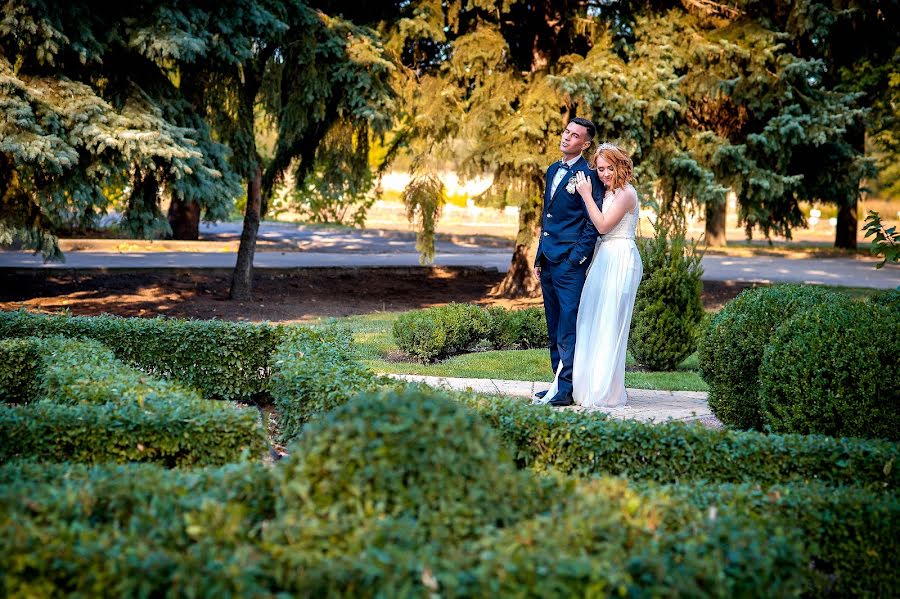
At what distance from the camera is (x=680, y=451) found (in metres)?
4.32

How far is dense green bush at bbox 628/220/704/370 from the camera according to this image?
8984 mm

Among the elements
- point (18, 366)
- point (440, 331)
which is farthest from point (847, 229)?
point (18, 366)

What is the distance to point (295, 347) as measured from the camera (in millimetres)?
6449

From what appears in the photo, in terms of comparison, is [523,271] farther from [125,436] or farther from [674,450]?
[125,436]

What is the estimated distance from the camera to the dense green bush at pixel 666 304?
898cm

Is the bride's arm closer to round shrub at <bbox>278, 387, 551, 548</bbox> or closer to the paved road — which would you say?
round shrub at <bbox>278, 387, 551, 548</bbox>

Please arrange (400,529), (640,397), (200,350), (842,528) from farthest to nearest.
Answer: (640,397) → (200,350) → (842,528) → (400,529)

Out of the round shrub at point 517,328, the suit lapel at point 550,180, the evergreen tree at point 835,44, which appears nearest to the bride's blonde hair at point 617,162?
the suit lapel at point 550,180

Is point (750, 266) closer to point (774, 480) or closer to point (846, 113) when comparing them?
point (846, 113)

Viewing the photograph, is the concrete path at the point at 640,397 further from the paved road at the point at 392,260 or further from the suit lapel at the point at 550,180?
the paved road at the point at 392,260

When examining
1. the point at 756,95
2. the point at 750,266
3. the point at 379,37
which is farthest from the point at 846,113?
the point at 750,266

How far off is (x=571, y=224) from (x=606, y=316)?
29.7 inches

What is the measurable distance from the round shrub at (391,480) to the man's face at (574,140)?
13.0ft

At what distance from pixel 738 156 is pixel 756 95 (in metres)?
1.22
